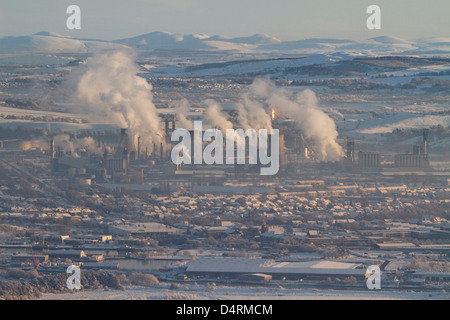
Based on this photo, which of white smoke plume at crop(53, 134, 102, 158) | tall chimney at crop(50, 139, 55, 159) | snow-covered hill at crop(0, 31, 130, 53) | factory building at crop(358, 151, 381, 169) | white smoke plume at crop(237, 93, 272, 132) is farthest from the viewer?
snow-covered hill at crop(0, 31, 130, 53)

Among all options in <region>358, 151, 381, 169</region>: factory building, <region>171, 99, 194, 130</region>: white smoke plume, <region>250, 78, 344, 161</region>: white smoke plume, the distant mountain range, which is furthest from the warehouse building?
the distant mountain range

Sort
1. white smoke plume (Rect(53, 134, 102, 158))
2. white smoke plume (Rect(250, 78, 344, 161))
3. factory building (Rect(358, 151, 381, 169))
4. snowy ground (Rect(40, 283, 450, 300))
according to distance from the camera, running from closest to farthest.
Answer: snowy ground (Rect(40, 283, 450, 300))
factory building (Rect(358, 151, 381, 169))
white smoke plume (Rect(53, 134, 102, 158))
white smoke plume (Rect(250, 78, 344, 161))

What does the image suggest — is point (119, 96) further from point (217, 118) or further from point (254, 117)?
point (254, 117)

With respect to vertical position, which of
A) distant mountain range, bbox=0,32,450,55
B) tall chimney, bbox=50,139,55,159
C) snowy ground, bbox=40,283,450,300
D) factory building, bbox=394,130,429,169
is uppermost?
distant mountain range, bbox=0,32,450,55

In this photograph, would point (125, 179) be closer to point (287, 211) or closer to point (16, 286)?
point (287, 211)

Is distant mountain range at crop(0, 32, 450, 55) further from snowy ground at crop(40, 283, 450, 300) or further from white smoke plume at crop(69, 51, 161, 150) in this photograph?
snowy ground at crop(40, 283, 450, 300)

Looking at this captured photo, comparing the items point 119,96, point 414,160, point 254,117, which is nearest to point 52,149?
point 119,96
